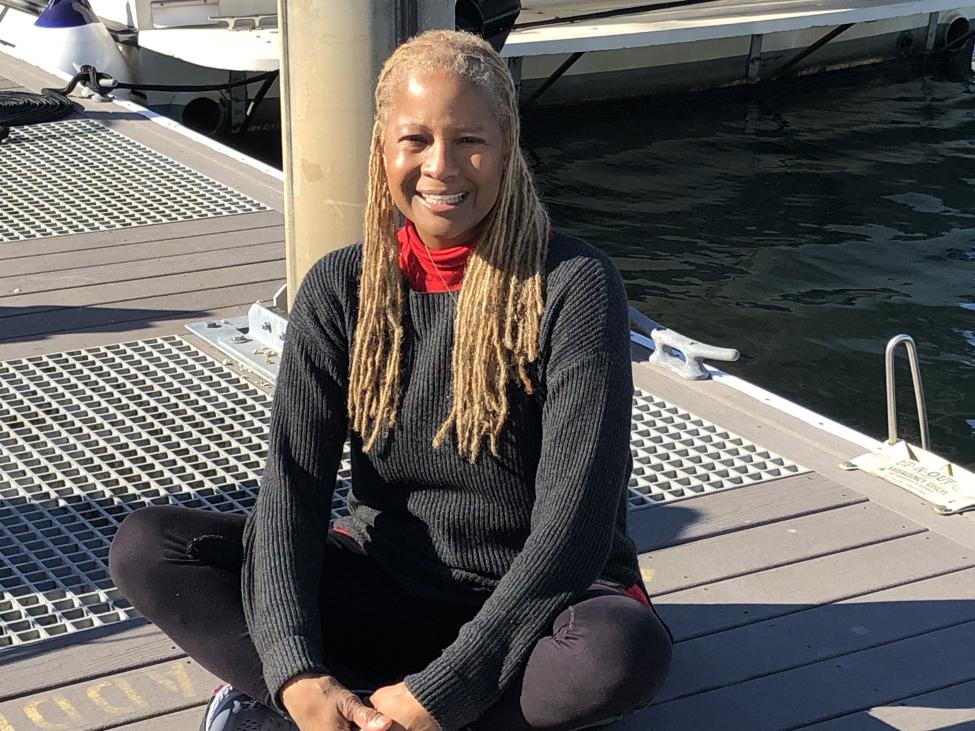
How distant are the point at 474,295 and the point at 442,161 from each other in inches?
8.6

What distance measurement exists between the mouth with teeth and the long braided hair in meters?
0.07

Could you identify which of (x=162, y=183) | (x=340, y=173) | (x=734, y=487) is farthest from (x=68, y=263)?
(x=734, y=487)

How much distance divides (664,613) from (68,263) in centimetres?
293

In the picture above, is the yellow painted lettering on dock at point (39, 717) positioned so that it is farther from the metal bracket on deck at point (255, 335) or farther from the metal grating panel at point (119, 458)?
the metal bracket on deck at point (255, 335)

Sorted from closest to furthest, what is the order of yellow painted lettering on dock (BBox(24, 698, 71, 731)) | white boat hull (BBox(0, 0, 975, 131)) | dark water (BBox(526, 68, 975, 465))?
yellow painted lettering on dock (BBox(24, 698, 71, 731)) → dark water (BBox(526, 68, 975, 465)) → white boat hull (BBox(0, 0, 975, 131))

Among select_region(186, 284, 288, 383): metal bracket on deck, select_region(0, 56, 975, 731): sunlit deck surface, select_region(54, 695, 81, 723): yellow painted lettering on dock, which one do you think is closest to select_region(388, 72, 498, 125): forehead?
select_region(0, 56, 975, 731): sunlit deck surface

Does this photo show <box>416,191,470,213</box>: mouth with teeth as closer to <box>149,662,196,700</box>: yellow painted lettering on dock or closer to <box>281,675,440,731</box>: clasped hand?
<box>281,675,440,731</box>: clasped hand

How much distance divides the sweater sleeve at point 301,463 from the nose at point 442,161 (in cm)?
30

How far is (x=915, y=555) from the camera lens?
127 inches

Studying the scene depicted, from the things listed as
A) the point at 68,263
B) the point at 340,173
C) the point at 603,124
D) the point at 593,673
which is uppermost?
the point at 340,173

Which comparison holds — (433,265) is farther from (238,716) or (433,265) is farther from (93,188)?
(93,188)

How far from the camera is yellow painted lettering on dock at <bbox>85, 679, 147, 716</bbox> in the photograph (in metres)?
2.62

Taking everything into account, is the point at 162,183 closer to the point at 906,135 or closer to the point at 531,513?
the point at 531,513

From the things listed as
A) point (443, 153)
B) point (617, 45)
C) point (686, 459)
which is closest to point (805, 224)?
point (617, 45)
